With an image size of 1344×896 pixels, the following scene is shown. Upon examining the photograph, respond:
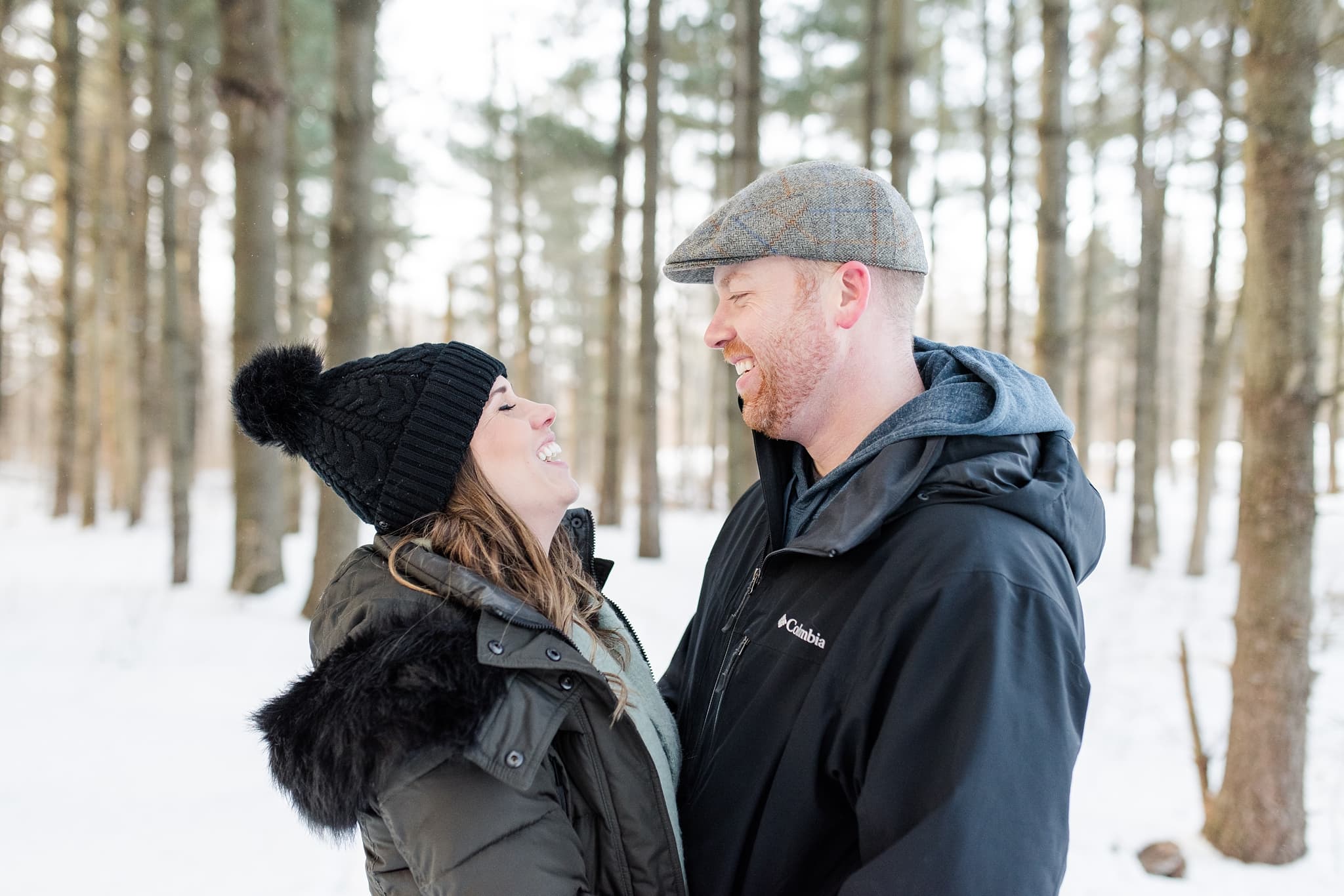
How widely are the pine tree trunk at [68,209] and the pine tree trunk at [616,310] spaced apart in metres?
7.49

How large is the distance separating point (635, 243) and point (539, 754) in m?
21.3

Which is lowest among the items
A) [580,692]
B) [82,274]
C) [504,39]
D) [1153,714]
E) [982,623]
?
[1153,714]

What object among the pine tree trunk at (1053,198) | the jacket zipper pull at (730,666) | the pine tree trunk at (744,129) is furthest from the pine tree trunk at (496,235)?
the jacket zipper pull at (730,666)

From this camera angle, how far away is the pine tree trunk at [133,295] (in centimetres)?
1261

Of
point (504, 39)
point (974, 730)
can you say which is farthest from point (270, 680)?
point (504, 39)

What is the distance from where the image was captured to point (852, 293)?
196 centimetres

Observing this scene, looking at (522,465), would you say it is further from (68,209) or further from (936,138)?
(936,138)

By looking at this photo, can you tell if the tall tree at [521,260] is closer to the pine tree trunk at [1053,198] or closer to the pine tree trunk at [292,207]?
the pine tree trunk at [292,207]

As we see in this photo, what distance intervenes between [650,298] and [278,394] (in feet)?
30.8

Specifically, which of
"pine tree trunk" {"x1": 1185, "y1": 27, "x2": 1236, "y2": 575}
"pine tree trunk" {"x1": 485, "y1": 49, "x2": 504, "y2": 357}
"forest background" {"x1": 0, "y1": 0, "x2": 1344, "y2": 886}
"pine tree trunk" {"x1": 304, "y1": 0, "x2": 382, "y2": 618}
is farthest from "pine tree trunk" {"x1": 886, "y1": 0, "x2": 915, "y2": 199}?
"pine tree trunk" {"x1": 485, "y1": 49, "x2": 504, "y2": 357}

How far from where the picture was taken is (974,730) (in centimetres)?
138

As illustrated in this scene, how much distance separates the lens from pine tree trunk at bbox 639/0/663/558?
11.1 meters

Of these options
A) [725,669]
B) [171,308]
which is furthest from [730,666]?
[171,308]

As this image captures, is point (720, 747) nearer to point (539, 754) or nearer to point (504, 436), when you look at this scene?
point (539, 754)
